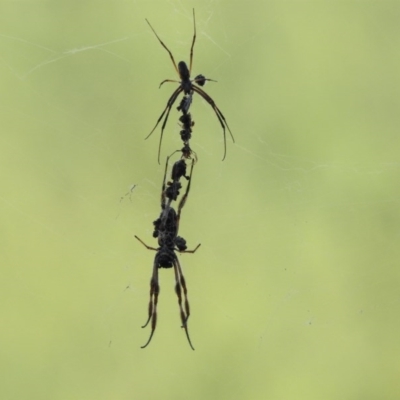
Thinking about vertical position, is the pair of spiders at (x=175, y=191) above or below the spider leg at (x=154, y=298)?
above

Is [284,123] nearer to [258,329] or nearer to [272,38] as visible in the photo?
[272,38]

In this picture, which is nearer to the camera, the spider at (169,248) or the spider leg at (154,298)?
the spider at (169,248)

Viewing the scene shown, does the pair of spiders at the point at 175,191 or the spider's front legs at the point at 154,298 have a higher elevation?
the pair of spiders at the point at 175,191

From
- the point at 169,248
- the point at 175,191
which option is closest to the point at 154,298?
the point at 169,248

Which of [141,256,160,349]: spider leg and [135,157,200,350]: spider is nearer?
[135,157,200,350]: spider

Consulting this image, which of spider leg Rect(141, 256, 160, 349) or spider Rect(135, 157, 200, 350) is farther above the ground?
spider Rect(135, 157, 200, 350)

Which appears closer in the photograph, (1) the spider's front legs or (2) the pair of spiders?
(2) the pair of spiders

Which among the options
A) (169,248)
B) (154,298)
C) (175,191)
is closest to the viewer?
(175,191)

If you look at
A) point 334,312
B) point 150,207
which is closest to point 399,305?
point 334,312

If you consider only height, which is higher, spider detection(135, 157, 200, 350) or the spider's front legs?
spider detection(135, 157, 200, 350)

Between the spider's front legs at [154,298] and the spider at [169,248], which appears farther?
the spider's front legs at [154,298]

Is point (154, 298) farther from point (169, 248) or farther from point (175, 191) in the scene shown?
point (175, 191)
